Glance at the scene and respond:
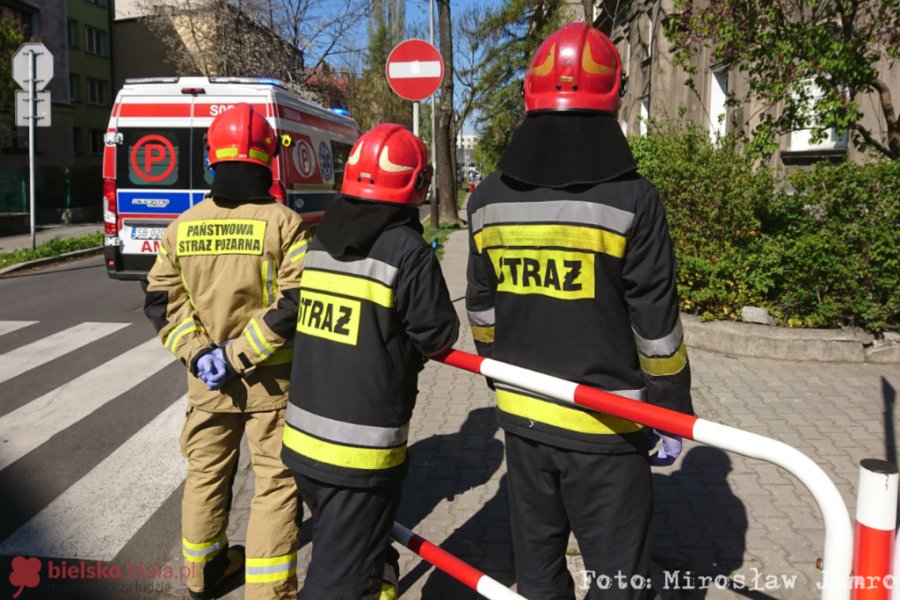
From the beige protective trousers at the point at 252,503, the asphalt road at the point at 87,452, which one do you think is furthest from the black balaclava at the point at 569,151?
the asphalt road at the point at 87,452

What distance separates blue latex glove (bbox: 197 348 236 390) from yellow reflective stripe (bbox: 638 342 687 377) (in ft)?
5.47

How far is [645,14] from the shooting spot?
22281 millimetres

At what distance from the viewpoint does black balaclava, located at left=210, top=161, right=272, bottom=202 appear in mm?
3322

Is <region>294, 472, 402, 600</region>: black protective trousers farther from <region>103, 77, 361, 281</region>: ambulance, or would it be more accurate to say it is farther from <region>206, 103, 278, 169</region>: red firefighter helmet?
<region>103, 77, 361, 281</region>: ambulance

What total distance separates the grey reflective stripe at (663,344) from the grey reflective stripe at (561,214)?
0.33m

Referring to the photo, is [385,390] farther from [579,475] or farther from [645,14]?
[645,14]

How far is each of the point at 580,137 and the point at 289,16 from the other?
30.4 meters

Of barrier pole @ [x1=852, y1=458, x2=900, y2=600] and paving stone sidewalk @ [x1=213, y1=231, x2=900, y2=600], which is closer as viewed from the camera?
barrier pole @ [x1=852, y1=458, x2=900, y2=600]

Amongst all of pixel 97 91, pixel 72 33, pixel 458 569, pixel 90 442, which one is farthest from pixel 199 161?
pixel 97 91

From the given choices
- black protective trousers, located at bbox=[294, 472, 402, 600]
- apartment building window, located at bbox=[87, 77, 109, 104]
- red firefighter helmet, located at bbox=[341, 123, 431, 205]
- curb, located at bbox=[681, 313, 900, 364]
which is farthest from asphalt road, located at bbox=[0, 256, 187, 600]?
apartment building window, located at bbox=[87, 77, 109, 104]

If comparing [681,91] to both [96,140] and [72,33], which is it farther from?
[72,33]

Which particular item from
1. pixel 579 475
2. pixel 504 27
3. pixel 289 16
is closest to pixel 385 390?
pixel 579 475

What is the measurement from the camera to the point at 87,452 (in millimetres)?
5293

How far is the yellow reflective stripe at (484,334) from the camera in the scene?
113 inches
